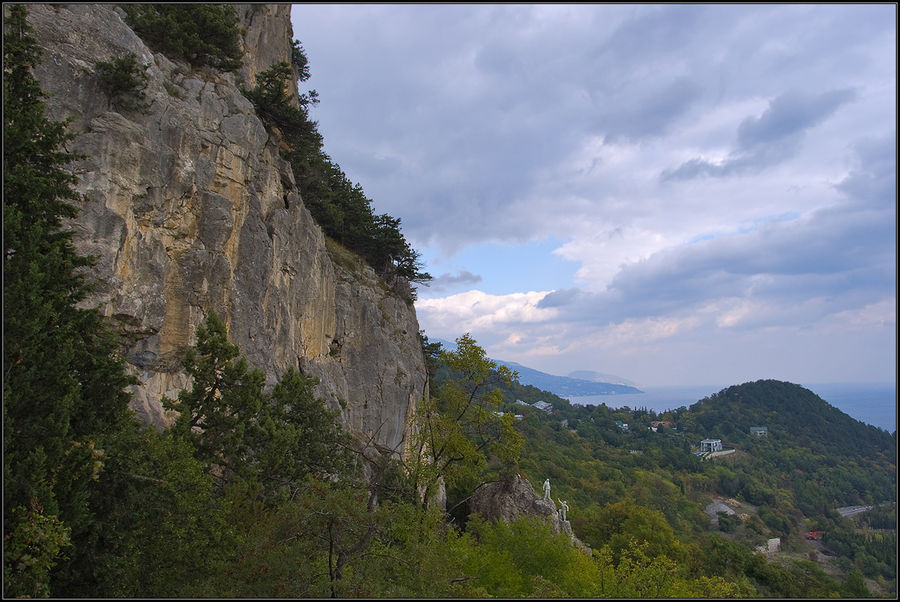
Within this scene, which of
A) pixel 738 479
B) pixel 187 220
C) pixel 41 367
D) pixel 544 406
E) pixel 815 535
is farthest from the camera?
pixel 544 406

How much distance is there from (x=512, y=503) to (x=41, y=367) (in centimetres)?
2786

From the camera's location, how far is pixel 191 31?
22.1 m

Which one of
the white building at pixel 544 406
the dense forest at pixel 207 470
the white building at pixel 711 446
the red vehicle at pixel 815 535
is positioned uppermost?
the dense forest at pixel 207 470

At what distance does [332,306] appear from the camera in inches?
1134

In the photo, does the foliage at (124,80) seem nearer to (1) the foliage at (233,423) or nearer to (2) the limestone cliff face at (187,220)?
(2) the limestone cliff face at (187,220)

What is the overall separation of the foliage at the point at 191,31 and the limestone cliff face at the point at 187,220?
0.99 meters

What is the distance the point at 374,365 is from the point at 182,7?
20.9 m

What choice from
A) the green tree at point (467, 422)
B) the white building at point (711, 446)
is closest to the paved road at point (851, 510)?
the white building at point (711, 446)

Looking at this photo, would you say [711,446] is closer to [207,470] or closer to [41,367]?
[207,470]

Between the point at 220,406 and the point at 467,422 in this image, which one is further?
the point at 467,422

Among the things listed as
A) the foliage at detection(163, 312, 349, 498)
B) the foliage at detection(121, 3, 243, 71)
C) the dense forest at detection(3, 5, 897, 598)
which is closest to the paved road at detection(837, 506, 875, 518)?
the dense forest at detection(3, 5, 897, 598)

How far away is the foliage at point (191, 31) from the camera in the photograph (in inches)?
824

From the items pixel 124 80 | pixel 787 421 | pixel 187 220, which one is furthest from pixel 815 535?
pixel 124 80

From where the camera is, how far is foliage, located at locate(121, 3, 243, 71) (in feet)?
68.6
